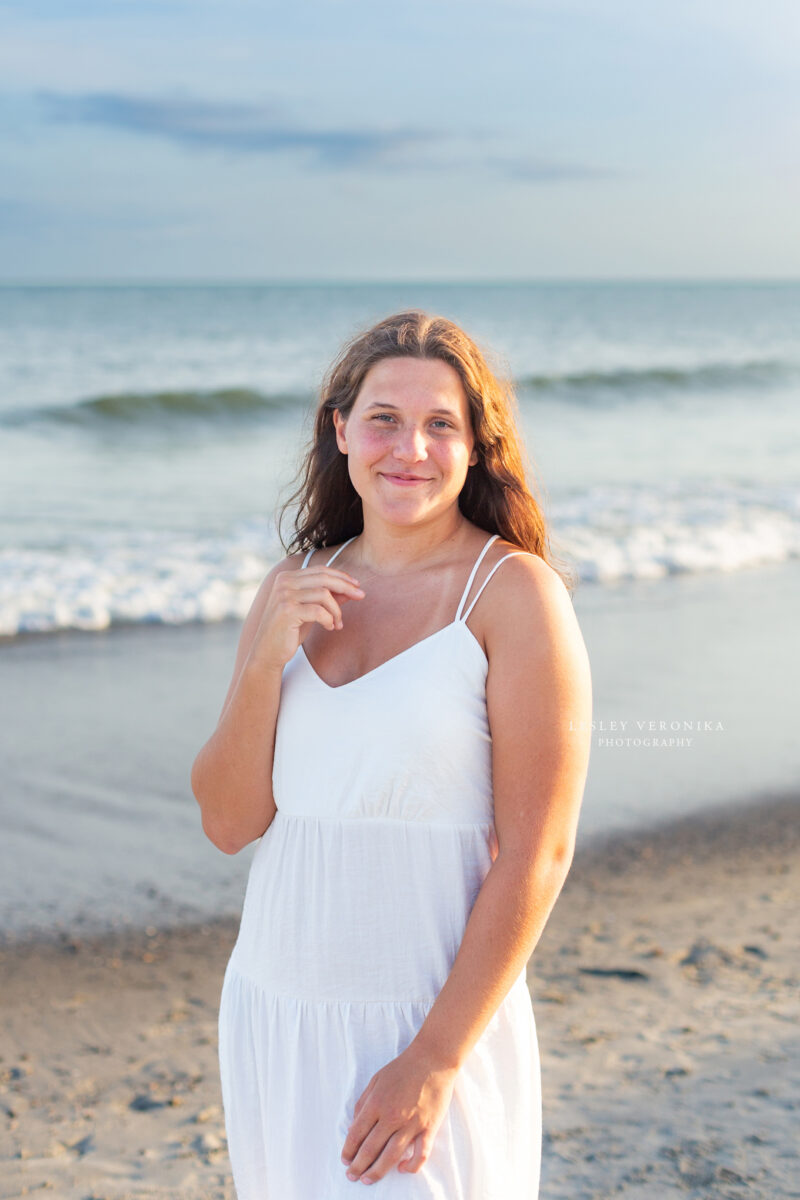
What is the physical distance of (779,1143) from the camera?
10.8ft

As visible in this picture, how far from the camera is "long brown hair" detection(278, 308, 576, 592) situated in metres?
2.17

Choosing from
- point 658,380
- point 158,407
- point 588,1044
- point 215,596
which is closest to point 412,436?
point 588,1044

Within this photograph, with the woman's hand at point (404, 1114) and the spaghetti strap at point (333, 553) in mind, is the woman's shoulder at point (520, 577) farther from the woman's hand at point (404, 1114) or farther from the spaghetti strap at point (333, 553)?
the woman's hand at point (404, 1114)

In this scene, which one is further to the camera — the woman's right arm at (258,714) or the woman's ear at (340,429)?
the woman's ear at (340,429)

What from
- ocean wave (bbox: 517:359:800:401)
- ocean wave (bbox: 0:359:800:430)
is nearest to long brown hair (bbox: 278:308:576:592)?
ocean wave (bbox: 0:359:800:430)

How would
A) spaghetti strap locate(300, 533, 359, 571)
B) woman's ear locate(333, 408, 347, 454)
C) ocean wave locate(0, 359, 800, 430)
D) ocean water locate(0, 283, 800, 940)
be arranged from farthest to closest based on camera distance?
ocean wave locate(0, 359, 800, 430) < ocean water locate(0, 283, 800, 940) < spaghetti strap locate(300, 533, 359, 571) < woman's ear locate(333, 408, 347, 454)

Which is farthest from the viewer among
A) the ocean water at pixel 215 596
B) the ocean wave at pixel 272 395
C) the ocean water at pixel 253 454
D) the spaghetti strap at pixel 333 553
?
the ocean wave at pixel 272 395

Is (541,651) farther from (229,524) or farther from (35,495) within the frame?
(35,495)

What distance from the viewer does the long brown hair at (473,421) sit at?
2.17 metres

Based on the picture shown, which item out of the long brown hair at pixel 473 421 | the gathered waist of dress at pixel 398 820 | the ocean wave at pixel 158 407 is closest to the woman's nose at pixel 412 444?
the long brown hair at pixel 473 421

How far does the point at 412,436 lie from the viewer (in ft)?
6.93

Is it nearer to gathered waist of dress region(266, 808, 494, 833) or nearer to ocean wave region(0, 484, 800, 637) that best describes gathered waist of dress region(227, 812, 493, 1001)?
gathered waist of dress region(266, 808, 494, 833)

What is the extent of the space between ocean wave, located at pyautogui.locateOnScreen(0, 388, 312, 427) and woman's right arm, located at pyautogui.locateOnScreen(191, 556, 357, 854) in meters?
20.9

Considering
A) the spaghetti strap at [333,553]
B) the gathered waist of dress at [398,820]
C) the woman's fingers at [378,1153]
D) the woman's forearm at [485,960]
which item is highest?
the spaghetti strap at [333,553]
